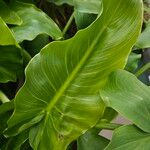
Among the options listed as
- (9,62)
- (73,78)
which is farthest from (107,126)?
(9,62)

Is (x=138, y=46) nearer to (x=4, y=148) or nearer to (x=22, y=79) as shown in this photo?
(x=22, y=79)

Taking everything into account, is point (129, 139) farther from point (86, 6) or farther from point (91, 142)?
point (86, 6)

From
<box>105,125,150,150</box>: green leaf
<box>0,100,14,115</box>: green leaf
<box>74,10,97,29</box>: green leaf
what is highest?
<box>74,10,97,29</box>: green leaf

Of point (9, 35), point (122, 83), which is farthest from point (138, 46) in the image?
point (9, 35)

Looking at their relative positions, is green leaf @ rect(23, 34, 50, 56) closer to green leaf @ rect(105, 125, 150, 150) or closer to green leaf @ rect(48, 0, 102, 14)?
green leaf @ rect(48, 0, 102, 14)

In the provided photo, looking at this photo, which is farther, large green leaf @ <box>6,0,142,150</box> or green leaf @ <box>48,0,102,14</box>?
green leaf @ <box>48,0,102,14</box>

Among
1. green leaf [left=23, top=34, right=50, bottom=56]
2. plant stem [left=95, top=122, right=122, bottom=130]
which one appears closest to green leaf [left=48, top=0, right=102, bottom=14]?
green leaf [left=23, top=34, right=50, bottom=56]
